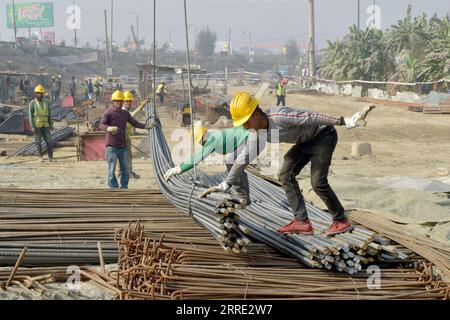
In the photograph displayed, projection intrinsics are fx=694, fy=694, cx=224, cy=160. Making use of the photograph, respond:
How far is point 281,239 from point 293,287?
0.81 metres

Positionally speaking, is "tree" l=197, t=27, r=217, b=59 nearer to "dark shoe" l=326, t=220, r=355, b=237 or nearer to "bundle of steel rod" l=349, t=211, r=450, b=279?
"bundle of steel rod" l=349, t=211, r=450, b=279

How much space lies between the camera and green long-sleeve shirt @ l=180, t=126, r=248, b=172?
22.3ft

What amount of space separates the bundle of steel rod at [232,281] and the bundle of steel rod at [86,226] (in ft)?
1.00

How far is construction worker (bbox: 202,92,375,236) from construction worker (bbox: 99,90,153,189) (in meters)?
4.12

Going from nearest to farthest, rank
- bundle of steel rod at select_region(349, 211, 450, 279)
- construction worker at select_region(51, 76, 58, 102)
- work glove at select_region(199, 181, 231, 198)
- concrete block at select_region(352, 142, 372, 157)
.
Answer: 1. bundle of steel rod at select_region(349, 211, 450, 279)
2. work glove at select_region(199, 181, 231, 198)
3. concrete block at select_region(352, 142, 372, 157)
4. construction worker at select_region(51, 76, 58, 102)

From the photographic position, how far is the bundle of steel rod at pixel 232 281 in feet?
16.7

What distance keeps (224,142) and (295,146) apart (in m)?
0.96

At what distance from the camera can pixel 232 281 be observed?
529 centimetres

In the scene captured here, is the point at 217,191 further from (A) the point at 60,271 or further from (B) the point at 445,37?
(B) the point at 445,37

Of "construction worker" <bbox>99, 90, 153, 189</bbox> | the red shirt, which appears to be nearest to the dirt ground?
"construction worker" <bbox>99, 90, 153, 189</bbox>

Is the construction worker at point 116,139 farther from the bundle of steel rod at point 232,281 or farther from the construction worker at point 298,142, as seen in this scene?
the bundle of steel rod at point 232,281

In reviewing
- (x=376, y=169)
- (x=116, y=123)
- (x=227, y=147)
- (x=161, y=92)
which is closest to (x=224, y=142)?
(x=227, y=147)

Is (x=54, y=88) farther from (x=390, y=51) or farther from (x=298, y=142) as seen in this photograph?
(x=298, y=142)
